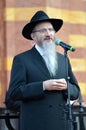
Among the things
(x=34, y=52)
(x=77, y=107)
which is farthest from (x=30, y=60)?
(x=77, y=107)

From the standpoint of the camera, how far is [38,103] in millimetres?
5316

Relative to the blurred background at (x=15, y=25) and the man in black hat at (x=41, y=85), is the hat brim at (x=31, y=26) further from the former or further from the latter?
the blurred background at (x=15, y=25)

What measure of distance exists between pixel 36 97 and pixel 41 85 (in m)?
0.11

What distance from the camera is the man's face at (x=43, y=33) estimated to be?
5.39 meters

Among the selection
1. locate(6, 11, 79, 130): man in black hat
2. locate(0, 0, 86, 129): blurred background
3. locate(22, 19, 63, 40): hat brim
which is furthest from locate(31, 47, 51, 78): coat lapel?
locate(0, 0, 86, 129): blurred background

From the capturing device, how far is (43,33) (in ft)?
17.9

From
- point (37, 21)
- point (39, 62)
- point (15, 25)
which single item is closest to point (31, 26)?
point (37, 21)

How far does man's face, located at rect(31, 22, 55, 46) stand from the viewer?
212 inches

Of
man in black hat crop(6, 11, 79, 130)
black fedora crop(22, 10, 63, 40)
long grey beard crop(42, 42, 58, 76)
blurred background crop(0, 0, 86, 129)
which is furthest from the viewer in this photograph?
blurred background crop(0, 0, 86, 129)

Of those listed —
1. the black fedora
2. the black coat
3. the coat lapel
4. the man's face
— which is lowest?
the black coat

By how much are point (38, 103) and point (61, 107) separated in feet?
0.66

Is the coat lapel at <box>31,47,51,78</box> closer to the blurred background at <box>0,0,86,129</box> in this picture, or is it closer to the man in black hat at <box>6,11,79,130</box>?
the man in black hat at <box>6,11,79,130</box>

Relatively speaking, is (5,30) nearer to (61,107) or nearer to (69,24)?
(69,24)

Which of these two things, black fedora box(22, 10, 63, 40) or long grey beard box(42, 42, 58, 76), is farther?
black fedora box(22, 10, 63, 40)
